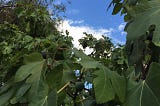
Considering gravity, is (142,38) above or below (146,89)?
above

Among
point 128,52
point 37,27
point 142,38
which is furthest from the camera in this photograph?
point 37,27

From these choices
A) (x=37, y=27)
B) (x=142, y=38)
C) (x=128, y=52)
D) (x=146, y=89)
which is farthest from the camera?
(x=37, y=27)

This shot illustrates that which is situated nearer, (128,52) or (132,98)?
(132,98)

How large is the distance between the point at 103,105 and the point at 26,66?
9.6 inches

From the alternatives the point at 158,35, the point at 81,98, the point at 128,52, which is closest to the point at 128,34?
the point at 158,35

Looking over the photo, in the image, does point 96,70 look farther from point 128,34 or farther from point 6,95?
point 6,95

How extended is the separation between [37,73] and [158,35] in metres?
0.33

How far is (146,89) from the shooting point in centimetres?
114

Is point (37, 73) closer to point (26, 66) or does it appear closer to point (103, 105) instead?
point (26, 66)

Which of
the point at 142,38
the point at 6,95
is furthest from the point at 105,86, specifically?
the point at 6,95

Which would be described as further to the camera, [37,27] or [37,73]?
[37,27]

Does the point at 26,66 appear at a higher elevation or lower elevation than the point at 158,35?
lower

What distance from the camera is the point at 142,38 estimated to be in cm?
126

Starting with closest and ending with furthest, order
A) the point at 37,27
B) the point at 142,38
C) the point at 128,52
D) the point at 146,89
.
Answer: the point at 146,89
the point at 142,38
the point at 128,52
the point at 37,27
